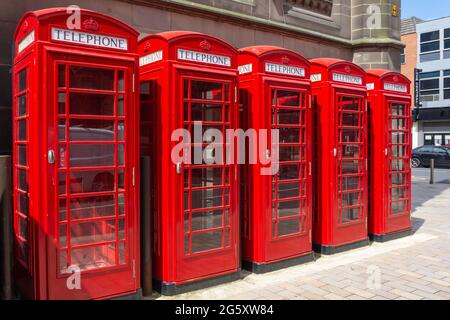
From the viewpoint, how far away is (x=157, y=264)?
4.86m

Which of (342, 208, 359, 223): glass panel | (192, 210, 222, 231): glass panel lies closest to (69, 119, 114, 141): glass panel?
(192, 210, 222, 231): glass panel

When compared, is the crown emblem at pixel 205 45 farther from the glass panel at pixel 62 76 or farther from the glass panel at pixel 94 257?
the glass panel at pixel 94 257

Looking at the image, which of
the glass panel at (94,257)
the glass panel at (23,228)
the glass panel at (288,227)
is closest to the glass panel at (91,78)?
the glass panel at (23,228)

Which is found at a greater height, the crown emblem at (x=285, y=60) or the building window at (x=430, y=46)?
the building window at (x=430, y=46)

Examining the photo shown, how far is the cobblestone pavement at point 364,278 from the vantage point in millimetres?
4805

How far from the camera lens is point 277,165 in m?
5.65

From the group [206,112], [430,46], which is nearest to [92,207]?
[206,112]

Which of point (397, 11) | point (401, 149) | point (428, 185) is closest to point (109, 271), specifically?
point (401, 149)

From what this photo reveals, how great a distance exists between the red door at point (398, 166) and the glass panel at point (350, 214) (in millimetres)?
876

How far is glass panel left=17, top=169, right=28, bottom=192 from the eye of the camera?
4.22m

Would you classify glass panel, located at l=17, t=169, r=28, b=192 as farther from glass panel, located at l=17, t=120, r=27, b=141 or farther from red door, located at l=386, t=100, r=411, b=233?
red door, located at l=386, t=100, r=411, b=233

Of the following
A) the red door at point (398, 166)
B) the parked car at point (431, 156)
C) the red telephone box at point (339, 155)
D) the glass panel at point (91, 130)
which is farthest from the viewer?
the parked car at point (431, 156)
